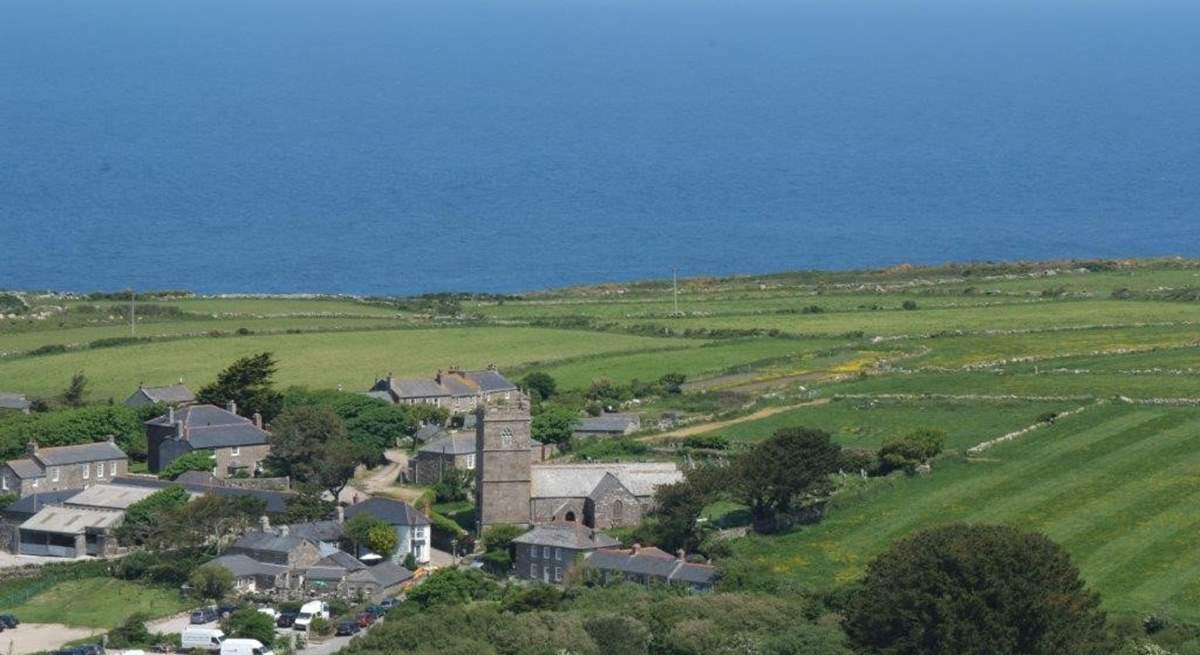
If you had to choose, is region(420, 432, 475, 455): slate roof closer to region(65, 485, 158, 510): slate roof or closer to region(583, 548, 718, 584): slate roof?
region(65, 485, 158, 510): slate roof

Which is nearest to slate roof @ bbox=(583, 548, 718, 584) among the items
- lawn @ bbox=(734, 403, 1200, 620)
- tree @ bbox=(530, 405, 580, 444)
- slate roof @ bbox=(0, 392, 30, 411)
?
lawn @ bbox=(734, 403, 1200, 620)

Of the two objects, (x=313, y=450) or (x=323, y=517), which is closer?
(x=323, y=517)

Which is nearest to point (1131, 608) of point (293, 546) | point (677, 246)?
point (293, 546)

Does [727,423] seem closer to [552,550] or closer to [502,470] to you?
[502,470]

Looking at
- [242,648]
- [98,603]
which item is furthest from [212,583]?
[242,648]

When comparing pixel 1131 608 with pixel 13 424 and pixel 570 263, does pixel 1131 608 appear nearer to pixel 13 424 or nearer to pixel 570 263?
pixel 13 424

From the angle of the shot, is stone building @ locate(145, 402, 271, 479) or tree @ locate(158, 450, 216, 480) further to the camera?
stone building @ locate(145, 402, 271, 479)

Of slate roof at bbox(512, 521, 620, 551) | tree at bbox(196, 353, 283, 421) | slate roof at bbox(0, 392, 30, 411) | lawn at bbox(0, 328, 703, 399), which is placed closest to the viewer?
slate roof at bbox(512, 521, 620, 551)
